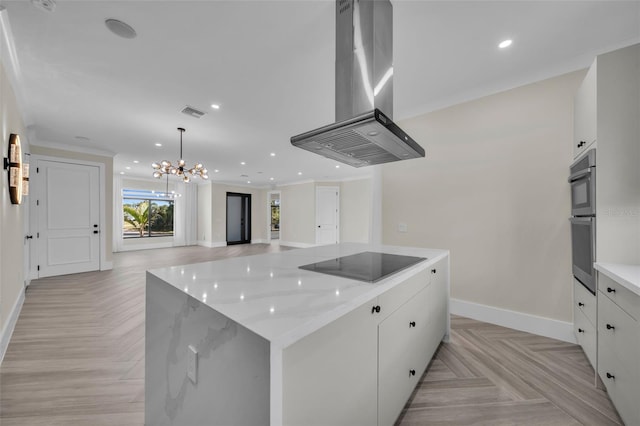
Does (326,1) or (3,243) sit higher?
(326,1)

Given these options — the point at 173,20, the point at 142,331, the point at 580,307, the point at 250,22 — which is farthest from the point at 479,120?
the point at 142,331

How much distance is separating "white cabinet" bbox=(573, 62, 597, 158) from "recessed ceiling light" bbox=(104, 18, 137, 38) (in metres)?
3.38

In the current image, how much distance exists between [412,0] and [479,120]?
5.65ft

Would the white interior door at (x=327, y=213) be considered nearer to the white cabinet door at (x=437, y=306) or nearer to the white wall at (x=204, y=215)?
the white wall at (x=204, y=215)

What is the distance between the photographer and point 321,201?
28.6 ft

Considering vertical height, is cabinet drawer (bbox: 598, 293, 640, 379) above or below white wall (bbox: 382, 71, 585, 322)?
below

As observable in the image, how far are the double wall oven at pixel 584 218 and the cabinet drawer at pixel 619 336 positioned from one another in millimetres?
240

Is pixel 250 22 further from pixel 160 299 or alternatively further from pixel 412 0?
pixel 160 299

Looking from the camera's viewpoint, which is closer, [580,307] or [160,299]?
[160,299]

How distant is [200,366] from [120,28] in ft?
7.95

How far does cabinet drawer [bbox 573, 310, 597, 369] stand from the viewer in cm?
179

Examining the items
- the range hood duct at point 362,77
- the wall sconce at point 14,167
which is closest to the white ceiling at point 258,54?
Answer: the range hood duct at point 362,77

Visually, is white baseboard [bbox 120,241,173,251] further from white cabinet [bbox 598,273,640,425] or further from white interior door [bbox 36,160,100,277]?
white cabinet [bbox 598,273,640,425]

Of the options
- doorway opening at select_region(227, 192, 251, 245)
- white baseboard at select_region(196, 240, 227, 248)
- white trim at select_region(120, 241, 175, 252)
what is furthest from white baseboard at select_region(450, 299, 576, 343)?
white trim at select_region(120, 241, 175, 252)
